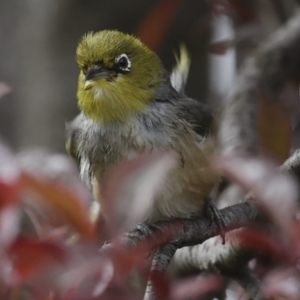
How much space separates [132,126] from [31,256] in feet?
4.47

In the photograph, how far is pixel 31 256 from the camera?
3.35ft

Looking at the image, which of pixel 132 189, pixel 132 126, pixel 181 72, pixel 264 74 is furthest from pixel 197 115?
pixel 132 189

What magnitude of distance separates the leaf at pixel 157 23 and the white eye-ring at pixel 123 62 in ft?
0.70

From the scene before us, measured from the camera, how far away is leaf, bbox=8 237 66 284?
101 centimetres

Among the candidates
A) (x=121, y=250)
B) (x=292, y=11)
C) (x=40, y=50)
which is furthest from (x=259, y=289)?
(x=40, y=50)

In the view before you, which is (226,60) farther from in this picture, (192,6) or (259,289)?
(259,289)

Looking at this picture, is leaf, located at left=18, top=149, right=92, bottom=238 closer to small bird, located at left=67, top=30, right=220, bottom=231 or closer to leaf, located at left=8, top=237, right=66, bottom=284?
leaf, located at left=8, top=237, right=66, bottom=284

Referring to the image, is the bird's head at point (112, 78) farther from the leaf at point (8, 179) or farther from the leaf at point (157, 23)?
the leaf at point (8, 179)

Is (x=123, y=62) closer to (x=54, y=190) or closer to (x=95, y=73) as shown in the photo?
(x=95, y=73)

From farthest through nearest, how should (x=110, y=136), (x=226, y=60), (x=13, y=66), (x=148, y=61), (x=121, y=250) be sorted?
(x=13, y=66) → (x=226, y=60) → (x=148, y=61) → (x=110, y=136) → (x=121, y=250)

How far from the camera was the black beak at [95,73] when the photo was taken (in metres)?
2.23

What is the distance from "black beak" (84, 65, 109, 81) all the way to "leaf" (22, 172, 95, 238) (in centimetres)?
115

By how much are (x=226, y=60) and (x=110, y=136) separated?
51.6 inches

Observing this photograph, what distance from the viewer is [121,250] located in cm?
113
